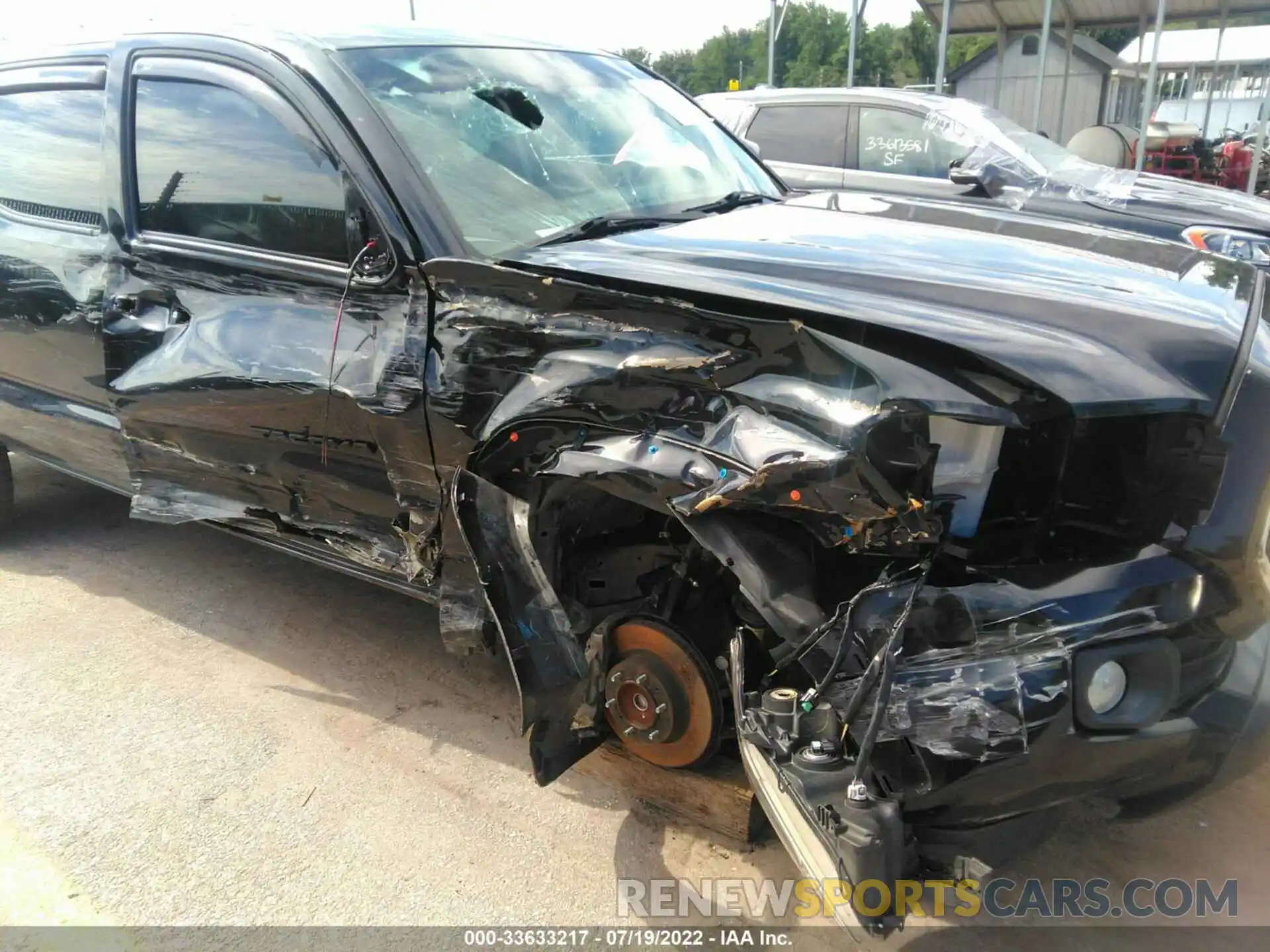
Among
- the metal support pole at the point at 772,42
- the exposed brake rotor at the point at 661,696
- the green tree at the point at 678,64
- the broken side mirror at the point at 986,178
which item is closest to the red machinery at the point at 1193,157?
the metal support pole at the point at 772,42

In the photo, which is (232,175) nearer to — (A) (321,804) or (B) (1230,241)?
(A) (321,804)

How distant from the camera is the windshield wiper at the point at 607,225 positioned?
99.5 inches

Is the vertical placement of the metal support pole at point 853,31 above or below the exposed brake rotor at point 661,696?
above

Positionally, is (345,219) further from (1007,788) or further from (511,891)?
(1007,788)

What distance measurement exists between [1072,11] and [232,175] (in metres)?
15.2

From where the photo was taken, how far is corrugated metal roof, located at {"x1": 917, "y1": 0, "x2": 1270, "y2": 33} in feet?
43.6

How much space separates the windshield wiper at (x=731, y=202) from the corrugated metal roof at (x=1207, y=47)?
65.2 ft

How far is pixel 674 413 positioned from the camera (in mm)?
1925

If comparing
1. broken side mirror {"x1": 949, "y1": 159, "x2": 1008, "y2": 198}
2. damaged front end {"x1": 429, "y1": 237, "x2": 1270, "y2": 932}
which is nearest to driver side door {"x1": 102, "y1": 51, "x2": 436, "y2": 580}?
damaged front end {"x1": 429, "y1": 237, "x2": 1270, "y2": 932}

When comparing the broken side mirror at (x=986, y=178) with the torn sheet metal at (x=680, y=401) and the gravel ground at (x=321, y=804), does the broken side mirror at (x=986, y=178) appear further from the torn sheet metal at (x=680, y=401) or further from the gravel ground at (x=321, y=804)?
the torn sheet metal at (x=680, y=401)

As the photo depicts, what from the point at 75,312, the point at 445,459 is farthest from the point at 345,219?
the point at 75,312

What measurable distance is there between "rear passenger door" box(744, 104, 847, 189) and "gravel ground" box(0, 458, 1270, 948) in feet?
14.9

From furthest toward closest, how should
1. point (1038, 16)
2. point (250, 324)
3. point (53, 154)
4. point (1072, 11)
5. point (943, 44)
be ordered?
point (1038, 16), point (1072, 11), point (943, 44), point (53, 154), point (250, 324)

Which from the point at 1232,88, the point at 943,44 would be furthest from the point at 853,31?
the point at 1232,88
